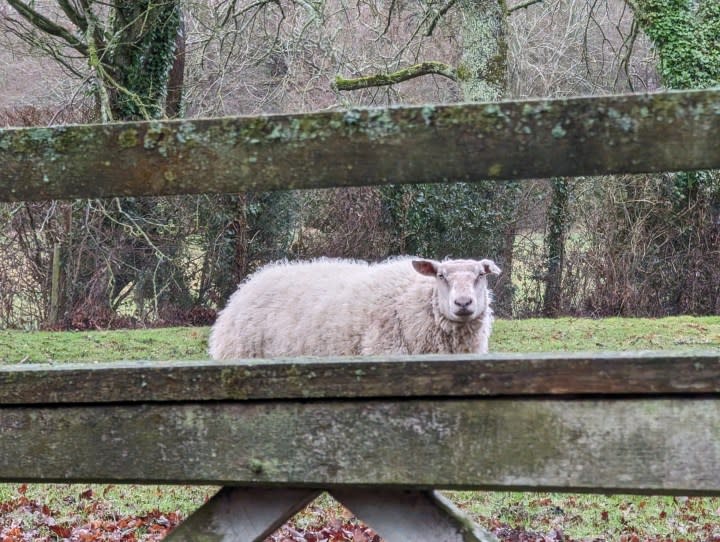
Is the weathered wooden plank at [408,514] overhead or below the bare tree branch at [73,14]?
below

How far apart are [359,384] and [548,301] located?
1451 centimetres

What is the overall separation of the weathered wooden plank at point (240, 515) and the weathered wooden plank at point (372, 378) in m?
0.33

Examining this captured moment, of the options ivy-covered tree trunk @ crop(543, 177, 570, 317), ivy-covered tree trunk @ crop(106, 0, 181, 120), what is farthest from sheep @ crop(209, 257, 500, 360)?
ivy-covered tree trunk @ crop(106, 0, 181, 120)

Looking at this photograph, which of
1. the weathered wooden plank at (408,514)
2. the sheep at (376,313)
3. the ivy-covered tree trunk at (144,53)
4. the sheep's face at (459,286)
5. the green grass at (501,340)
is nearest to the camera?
the weathered wooden plank at (408,514)

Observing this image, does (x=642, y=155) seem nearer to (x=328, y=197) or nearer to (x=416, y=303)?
(x=416, y=303)

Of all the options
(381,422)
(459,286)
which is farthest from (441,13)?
(381,422)

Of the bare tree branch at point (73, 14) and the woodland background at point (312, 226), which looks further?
the bare tree branch at point (73, 14)

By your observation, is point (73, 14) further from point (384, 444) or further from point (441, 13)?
point (384, 444)

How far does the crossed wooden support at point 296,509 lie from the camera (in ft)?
7.95

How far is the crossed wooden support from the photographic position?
7.95 feet

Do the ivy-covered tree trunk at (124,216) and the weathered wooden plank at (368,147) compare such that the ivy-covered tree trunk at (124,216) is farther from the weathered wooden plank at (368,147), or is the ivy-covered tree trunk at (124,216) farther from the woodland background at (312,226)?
the weathered wooden plank at (368,147)

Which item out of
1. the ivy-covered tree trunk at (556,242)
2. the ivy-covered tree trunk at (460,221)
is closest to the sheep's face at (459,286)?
the ivy-covered tree trunk at (460,221)

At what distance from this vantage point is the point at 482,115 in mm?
2174

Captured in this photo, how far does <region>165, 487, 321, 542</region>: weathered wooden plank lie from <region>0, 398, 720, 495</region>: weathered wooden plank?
143 millimetres
